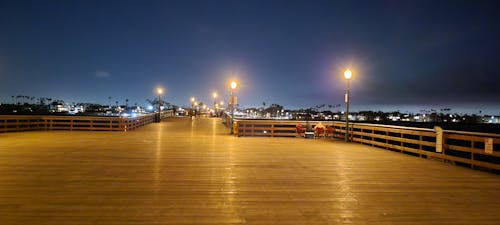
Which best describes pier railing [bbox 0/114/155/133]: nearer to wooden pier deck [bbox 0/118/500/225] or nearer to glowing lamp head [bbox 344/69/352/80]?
wooden pier deck [bbox 0/118/500/225]

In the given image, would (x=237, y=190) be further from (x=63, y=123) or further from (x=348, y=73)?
(x=63, y=123)

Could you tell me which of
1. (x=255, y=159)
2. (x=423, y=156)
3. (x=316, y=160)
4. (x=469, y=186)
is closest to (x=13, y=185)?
(x=255, y=159)

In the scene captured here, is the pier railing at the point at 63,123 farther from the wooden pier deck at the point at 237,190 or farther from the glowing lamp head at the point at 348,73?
the glowing lamp head at the point at 348,73

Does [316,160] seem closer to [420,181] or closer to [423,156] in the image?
[420,181]

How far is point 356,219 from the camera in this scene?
213 inches

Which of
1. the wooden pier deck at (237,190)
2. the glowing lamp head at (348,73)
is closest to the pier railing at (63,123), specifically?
the wooden pier deck at (237,190)

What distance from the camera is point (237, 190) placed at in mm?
7105

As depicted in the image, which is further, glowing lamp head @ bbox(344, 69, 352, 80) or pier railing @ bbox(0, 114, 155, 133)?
pier railing @ bbox(0, 114, 155, 133)

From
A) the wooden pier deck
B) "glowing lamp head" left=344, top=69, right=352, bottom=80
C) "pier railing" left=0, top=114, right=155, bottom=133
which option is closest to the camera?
the wooden pier deck

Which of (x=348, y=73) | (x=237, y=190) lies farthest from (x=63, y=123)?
(x=237, y=190)

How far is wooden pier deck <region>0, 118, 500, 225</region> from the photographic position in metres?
5.45

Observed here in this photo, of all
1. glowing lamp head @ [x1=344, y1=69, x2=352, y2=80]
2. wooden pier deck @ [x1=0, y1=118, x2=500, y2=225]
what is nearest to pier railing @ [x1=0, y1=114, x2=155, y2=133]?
wooden pier deck @ [x1=0, y1=118, x2=500, y2=225]

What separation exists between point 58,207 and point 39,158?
235 inches

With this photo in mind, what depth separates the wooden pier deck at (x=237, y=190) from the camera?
5445mm
